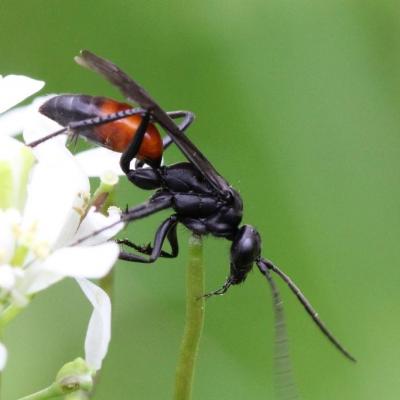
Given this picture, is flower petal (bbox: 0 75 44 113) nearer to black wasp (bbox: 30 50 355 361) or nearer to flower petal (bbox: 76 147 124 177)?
black wasp (bbox: 30 50 355 361)

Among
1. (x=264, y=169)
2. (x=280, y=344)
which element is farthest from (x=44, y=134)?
(x=264, y=169)

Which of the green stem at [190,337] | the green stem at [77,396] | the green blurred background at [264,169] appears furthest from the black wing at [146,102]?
the green blurred background at [264,169]

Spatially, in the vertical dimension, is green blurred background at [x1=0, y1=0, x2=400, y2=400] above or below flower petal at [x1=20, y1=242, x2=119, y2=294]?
below

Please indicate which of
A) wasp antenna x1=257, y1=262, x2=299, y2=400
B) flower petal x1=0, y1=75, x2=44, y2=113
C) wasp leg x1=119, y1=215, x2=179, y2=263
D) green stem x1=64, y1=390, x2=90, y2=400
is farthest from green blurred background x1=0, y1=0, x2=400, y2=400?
green stem x1=64, y1=390, x2=90, y2=400

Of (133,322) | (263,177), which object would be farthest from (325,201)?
(133,322)

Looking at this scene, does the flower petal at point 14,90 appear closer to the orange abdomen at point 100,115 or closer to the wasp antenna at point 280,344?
the orange abdomen at point 100,115

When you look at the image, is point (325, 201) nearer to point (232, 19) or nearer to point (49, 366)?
point (232, 19)

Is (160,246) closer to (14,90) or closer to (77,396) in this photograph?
(14,90)
